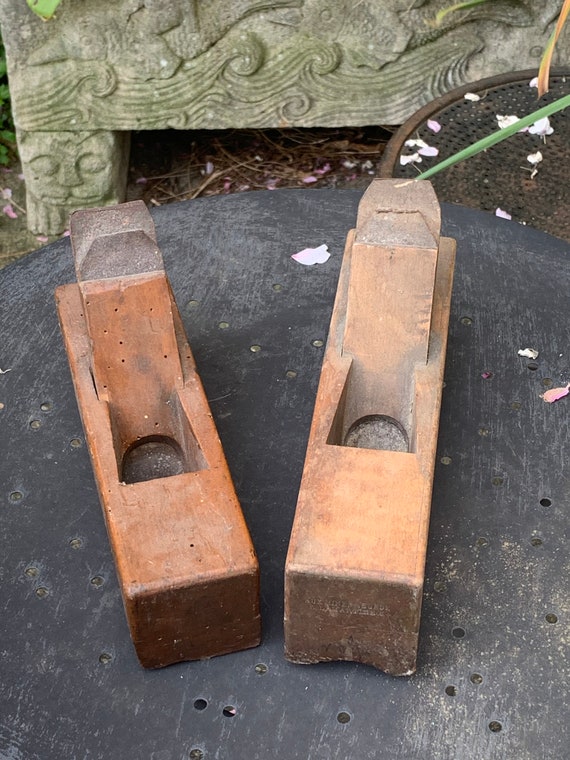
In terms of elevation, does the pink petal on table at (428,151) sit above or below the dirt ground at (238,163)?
above

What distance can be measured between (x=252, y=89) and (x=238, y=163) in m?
0.60

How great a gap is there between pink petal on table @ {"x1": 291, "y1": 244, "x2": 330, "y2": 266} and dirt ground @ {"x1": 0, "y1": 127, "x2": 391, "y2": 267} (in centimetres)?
136

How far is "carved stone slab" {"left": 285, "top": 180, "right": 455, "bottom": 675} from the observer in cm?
96

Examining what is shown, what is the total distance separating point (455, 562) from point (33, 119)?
5.67 feet

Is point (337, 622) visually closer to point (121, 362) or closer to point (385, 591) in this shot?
point (385, 591)

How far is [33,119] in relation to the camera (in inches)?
93.4

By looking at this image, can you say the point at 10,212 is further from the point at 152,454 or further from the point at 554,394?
the point at 554,394

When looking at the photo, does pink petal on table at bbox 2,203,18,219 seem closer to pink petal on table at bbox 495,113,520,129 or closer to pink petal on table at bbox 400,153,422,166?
pink petal on table at bbox 400,153,422,166

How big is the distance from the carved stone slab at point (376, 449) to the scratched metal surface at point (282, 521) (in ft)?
0.24

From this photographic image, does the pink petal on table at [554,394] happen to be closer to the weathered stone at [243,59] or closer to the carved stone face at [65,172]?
the weathered stone at [243,59]

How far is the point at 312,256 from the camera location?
153cm

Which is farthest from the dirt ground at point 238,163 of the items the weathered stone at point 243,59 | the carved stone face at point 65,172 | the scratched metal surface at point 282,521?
the scratched metal surface at point 282,521

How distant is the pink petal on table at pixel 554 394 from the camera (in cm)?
131

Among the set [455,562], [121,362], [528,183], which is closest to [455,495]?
[455,562]
